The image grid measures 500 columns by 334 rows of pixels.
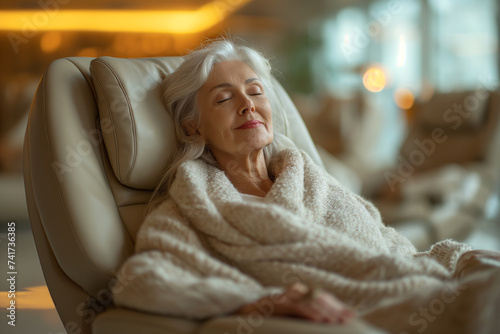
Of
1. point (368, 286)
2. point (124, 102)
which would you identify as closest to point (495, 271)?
point (368, 286)

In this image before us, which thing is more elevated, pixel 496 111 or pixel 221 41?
pixel 221 41

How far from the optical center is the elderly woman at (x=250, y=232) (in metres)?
1.07

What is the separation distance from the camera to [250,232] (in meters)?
1.25

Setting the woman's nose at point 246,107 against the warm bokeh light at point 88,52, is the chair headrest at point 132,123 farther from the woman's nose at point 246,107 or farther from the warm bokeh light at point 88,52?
the warm bokeh light at point 88,52

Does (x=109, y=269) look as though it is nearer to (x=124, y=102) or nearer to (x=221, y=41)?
(x=124, y=102)

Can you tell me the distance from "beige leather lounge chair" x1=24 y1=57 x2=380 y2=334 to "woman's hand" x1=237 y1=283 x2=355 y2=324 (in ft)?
1.09

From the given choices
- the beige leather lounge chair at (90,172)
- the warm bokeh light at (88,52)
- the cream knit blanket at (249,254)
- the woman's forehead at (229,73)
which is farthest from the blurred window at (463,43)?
the beige leather lounge chair at (90,172)

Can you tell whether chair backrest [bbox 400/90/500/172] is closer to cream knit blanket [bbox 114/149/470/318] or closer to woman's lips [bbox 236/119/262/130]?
cream knit blanket [bbox 114/149/470/318]

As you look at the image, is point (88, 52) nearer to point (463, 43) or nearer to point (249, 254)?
point (463, 43)

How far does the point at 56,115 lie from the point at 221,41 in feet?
1.91

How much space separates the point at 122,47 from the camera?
6.98m

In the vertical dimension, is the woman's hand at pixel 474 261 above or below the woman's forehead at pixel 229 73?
below

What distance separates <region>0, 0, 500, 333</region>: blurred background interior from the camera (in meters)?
3.41

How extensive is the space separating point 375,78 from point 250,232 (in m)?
6.84
